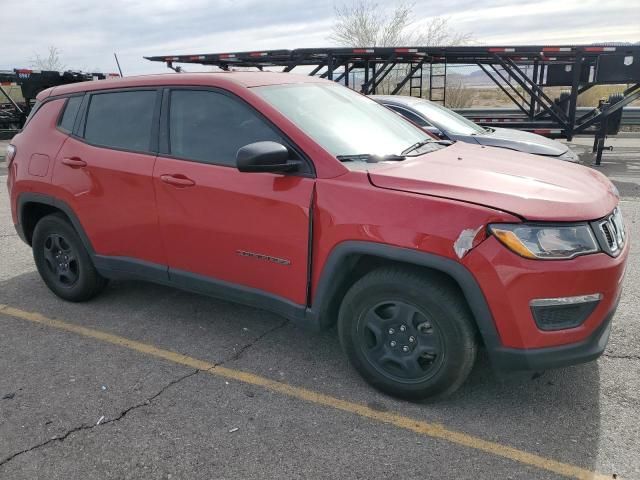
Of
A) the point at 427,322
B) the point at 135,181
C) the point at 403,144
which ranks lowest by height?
the point at 427,322

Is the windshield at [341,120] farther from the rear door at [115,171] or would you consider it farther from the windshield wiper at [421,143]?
the rear door at [115,171]

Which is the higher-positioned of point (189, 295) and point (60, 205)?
point (60, 205)

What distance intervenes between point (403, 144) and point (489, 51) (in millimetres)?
9291

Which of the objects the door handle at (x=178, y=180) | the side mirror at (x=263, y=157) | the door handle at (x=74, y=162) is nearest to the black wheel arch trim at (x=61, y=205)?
the door handle at (x=74, y=162)

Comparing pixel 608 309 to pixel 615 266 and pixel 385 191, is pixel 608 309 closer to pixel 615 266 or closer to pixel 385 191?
pixel 615 266

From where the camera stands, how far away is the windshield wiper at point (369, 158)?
2.96 m

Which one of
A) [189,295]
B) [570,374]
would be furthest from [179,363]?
[570,374]

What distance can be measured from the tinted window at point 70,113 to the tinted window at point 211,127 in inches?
39.9

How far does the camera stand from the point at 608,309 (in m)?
2.54

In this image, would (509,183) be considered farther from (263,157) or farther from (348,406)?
(348,406)

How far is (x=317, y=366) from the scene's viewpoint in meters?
3.27

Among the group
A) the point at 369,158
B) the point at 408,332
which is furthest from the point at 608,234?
the point at 369,158

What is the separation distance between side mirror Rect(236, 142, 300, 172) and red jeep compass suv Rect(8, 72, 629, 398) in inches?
0.4

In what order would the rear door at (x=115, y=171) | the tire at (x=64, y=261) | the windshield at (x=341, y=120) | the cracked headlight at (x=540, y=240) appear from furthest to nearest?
the tire at (x=64, y=261) → the rear door at (x=115, y=171) → the windshield at (x=341, y=120) → the cracked headlight at (x=540, y=240)
